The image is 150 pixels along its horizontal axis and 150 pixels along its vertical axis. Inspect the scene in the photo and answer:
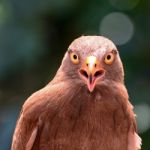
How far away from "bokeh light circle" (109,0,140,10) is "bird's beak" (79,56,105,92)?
3679 millimetres

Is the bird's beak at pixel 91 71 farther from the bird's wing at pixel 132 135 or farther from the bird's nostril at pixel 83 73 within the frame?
the bird's wing at pixel 132 135

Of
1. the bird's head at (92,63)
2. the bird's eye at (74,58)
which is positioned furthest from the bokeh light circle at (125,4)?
the bird's eye at (74,58)

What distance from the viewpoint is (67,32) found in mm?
10000

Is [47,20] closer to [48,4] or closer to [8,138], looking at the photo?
[48,4]

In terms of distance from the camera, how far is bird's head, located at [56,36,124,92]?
598 cm

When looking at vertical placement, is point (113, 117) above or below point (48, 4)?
below

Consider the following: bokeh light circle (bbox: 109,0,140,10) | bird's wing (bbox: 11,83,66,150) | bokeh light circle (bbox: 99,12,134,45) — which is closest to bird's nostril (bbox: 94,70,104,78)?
bird's wing (bbox: 11,83,66,150)

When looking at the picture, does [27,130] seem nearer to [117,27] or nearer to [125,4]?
[117,27]

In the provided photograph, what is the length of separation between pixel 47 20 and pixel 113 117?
3739 millimetres

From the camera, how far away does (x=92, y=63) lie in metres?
5.95

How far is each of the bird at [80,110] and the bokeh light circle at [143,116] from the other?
112 inches

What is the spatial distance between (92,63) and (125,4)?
4.01 m

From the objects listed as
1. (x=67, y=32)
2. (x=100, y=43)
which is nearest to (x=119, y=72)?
(x=100, y=43)

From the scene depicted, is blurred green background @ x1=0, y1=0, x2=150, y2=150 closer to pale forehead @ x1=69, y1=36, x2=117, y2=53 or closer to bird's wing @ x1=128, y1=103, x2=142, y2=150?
bird's wing @ x1=128, y1=103, x2=142, y2=150
